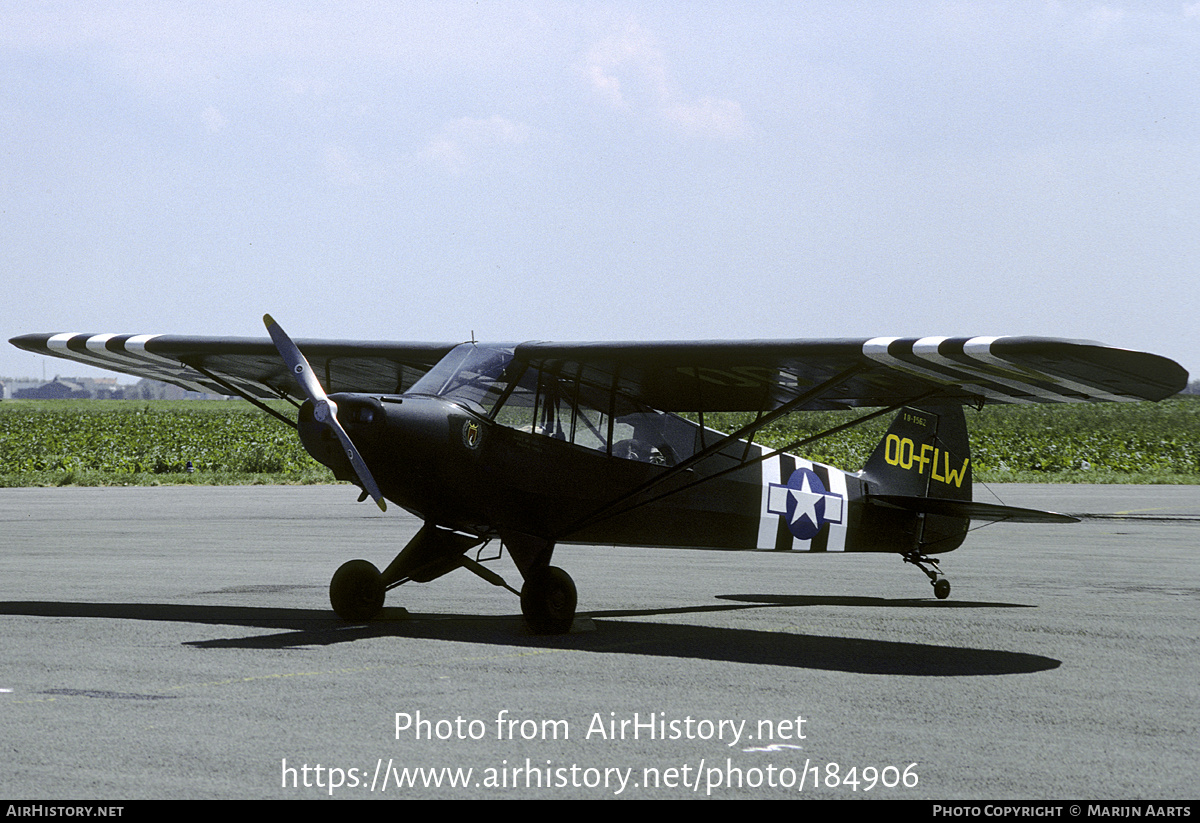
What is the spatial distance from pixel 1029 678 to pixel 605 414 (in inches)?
166

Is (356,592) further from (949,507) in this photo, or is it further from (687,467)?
(949,507)

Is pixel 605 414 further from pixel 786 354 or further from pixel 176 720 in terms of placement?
pixel 176 720

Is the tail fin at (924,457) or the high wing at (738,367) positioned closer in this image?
the high wing at (738,367)

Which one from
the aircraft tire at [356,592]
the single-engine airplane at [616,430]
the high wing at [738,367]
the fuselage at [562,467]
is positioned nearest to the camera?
the high wing at [738,367]

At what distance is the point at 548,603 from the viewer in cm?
992

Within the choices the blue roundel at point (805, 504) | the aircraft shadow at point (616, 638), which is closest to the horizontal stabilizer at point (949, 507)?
the blue roundel at point (805, 504)

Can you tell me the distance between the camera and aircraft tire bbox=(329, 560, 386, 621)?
413 inches

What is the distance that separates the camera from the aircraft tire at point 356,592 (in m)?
10.5

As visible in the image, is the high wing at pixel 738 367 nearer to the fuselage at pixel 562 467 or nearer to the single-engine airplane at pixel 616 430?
the single-engine airplane at pixel 616 430

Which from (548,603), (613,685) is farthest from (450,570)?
(613,685)

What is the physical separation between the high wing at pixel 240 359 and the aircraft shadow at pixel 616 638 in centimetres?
237

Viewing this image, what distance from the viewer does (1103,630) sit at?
33.9ft

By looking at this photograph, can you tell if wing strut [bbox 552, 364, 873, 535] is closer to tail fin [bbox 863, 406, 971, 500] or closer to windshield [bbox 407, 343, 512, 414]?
windshield [bbox 407, 343, 512, 414]

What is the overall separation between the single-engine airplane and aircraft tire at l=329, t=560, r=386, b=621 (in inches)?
0.7
